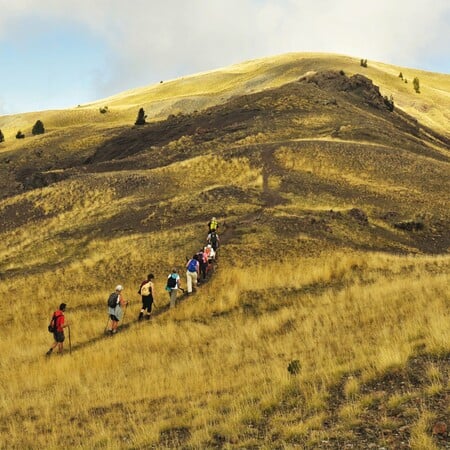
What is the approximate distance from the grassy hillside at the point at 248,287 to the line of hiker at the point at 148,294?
20.3 inches

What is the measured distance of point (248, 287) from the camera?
22828 mm

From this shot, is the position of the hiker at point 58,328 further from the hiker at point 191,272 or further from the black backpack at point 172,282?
the hiker at point 191,272

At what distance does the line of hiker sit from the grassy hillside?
1.69ft

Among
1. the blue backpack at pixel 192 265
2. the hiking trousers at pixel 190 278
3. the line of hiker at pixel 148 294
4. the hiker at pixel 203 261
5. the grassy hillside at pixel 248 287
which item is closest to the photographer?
the grassy hillside at pixel 248 287

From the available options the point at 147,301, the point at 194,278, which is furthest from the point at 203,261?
the point at 147,301

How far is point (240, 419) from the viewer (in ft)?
31.5

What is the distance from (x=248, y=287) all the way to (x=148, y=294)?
4.39m

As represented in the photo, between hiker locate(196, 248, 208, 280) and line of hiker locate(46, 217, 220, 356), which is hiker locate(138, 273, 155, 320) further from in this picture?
hiker locate(196, 248, 208, 280)

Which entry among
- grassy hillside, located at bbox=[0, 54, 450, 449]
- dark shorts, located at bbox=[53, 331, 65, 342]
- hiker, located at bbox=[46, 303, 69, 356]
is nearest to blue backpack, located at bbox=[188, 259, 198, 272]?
grassy hillside, located at bbox=[0, 54, 450, 449]

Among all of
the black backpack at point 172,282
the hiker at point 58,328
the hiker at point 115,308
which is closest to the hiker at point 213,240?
the black backpack at point 172,282

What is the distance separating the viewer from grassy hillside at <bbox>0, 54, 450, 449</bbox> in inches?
390

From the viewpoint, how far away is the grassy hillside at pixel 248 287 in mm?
9914

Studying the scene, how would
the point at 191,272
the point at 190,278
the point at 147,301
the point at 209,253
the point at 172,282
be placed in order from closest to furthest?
the point at 147,301, the point at 172,282, the point at 191,272, the point at 190,278, the point at 209,253

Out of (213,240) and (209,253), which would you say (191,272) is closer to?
(209,253)
